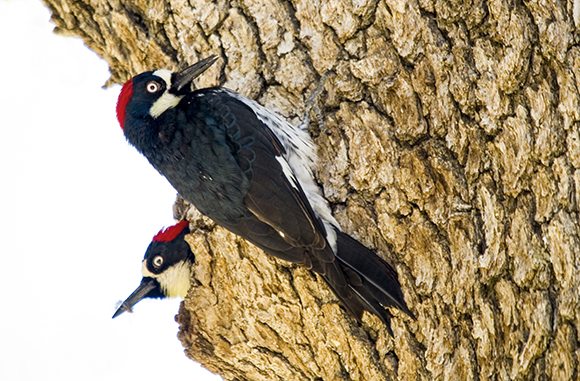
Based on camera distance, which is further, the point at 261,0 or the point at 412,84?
the point at 261,0

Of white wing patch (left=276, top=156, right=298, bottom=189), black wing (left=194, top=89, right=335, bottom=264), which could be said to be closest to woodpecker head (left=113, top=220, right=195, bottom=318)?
black wing (left=194, top=89, right=335, bottom=264)

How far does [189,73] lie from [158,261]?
2.89 feet

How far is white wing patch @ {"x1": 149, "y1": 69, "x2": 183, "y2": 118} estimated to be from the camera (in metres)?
3.79

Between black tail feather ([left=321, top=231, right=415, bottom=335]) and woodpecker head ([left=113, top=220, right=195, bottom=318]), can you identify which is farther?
woodpecker head ([left=113, top=220, right=195, bottom=318])

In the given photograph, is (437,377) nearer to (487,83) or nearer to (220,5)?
(487,83)

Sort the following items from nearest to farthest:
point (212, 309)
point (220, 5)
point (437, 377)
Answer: point (437, 377)
point (212, 309)
point (220, 5)

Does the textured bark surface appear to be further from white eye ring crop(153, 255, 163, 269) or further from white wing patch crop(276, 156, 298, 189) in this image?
white eye ring crop(153, 255, 163, 269)

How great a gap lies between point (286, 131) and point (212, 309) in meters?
0.81

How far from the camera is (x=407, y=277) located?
3.33 meters

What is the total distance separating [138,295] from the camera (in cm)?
419

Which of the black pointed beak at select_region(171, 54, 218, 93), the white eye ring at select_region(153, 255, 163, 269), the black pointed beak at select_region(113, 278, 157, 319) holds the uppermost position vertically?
the black pointed beak at select_region(171, 54, 218, 93)

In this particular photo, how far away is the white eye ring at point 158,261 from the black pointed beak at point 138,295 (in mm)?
103

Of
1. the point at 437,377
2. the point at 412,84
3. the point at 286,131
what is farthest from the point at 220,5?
the point at 437,377

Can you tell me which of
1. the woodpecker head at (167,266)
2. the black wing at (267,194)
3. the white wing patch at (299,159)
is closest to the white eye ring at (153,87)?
the black wing at (267,194)
